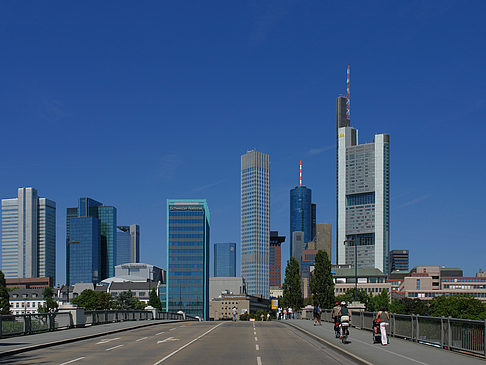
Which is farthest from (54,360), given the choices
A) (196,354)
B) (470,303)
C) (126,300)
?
(126,300)

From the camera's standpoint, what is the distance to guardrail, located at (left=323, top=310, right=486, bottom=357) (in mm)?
21062

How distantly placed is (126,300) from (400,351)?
5509 inches

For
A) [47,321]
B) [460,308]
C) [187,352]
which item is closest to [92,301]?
[460,308]

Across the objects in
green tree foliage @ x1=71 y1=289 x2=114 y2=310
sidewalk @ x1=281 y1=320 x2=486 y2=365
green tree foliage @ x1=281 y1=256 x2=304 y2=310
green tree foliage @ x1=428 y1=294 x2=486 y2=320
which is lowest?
green tree foliage @ x1=71 y1=289 x2=114 y2=310

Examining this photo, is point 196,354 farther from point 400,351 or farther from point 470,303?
point 470,303

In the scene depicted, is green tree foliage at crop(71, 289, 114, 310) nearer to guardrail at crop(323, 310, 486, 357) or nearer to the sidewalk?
guardrail at crop(323, 310, 486, 357)

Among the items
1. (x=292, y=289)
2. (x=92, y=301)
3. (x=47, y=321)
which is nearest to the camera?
(x=47, y=321)

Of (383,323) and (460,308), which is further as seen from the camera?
(460,308)

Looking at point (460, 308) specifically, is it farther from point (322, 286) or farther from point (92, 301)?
point (92, 301)

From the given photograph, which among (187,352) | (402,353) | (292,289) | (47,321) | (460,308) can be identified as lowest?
(460,308)

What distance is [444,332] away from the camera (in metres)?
24.7

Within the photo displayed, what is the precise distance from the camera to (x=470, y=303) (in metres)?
120

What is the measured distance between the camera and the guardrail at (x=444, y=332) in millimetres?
21062

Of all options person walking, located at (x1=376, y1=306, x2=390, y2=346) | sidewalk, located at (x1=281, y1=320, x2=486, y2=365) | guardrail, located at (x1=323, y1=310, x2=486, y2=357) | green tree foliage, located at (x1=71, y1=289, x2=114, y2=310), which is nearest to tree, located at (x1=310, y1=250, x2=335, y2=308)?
guardrail, located at (x1=323, y1=310, x2=486, y2=357)
